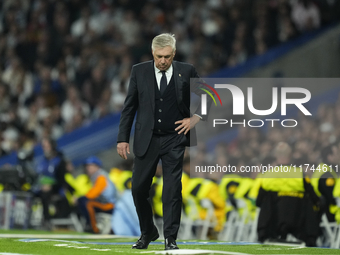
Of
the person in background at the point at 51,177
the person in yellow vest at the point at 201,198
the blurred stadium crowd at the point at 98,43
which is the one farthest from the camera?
the blurred stadium crowd at the point at 98,43

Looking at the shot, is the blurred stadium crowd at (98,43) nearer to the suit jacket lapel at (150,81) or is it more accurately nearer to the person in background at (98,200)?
the person in background at (98,200)

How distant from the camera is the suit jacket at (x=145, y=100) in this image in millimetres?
5848

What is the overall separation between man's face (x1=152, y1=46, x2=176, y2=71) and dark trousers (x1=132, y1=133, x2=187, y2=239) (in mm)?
628

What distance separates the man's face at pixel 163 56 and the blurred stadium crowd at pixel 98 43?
7716mm

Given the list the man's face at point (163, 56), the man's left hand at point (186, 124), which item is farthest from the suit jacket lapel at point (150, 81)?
the man's left hand at point (186, 124)

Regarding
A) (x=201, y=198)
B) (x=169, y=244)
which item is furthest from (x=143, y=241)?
(x=201, y=198)

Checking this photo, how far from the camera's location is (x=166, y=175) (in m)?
5.79

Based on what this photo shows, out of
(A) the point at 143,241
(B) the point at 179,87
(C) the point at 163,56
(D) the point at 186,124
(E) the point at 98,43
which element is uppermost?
(E) the point at 98,43

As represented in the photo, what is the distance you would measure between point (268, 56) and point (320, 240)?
17.5 feet

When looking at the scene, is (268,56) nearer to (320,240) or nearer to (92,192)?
(92,192)

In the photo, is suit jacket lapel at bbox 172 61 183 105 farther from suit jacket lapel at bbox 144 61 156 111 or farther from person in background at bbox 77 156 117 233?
person in background at bbox 77 156 117 233

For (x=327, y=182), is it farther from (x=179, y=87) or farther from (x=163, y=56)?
(x=163, y=56)

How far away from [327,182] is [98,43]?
8.83 metres

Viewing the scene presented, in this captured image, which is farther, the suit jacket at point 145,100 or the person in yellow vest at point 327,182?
the person in yellow vest at point 327,182
